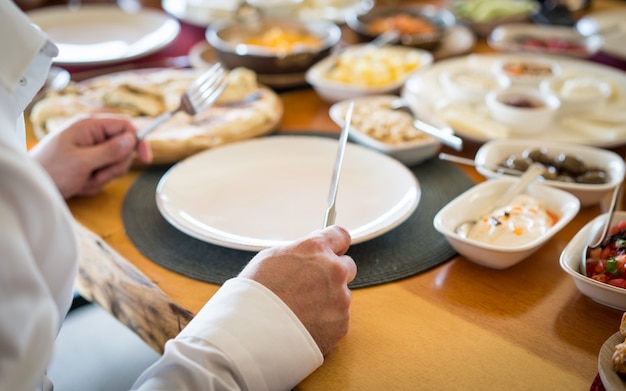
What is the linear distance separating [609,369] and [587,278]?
17cm

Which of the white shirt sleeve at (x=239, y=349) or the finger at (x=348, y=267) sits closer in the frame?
the white shirt sleeve at (x=239, y=349)

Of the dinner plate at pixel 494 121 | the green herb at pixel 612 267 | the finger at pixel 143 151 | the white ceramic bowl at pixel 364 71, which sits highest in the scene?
the green herb at pixel 612 267

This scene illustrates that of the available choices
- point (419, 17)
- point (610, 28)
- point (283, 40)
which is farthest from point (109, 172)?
point (610, 28)

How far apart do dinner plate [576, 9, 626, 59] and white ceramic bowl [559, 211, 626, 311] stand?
Answer: 127cm

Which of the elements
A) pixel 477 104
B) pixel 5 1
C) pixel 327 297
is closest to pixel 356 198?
pixel 327 297

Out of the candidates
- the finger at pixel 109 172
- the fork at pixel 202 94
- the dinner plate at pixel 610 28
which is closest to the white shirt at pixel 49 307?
the finger at pixel 109 172

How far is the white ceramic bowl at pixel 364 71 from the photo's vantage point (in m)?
1.64

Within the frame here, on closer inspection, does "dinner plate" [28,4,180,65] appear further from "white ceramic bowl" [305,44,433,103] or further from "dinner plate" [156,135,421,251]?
"dinner plate" [156,135,421,251]

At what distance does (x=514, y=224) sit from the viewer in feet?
3.39

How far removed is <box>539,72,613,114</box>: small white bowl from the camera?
1489 millimetres

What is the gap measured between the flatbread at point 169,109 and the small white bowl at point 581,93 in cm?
64

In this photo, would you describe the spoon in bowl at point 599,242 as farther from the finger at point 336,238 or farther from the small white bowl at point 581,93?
the small white bowl at point 581,93

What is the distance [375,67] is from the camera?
172 cm

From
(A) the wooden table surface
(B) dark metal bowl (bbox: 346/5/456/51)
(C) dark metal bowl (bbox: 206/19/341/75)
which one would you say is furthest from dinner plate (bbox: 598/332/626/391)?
(B) dark metal bowl (bbox: 346/5/456/51)
